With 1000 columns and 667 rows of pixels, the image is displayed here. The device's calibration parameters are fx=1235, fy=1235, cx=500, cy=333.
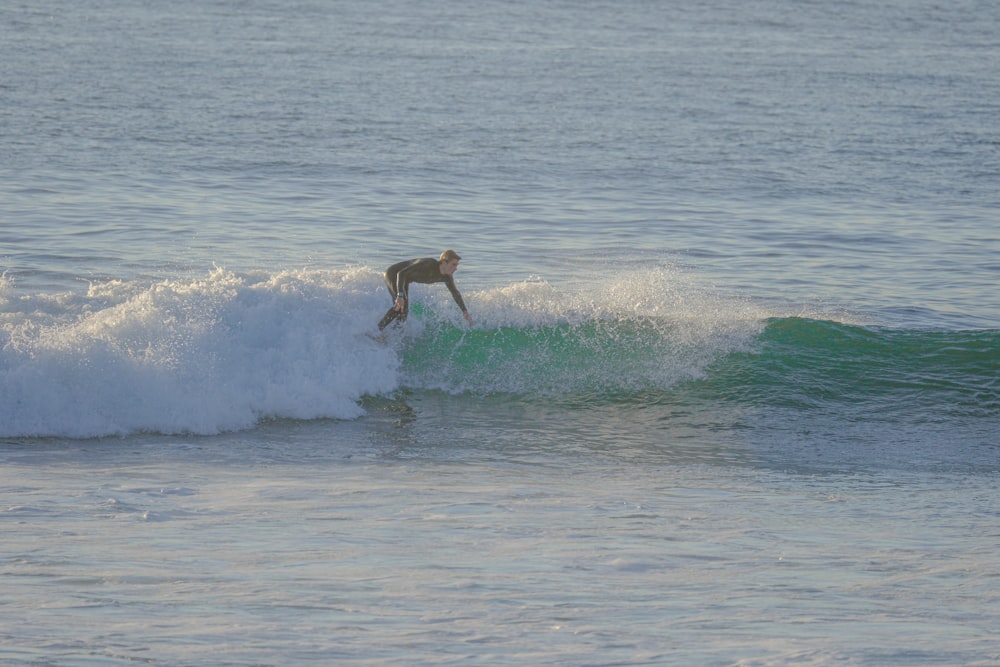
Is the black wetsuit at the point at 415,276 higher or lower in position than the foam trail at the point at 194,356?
higher

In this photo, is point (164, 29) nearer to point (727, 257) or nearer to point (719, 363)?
point (727, 257)

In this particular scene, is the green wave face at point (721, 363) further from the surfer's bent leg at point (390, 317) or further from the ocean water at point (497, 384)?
the surfer's bent leg at point (390, 317)

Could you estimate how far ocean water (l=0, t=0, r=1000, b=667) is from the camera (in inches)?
260

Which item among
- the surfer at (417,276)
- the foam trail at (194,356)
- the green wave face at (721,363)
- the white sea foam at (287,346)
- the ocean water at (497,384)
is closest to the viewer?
the ocean water at (497,384)

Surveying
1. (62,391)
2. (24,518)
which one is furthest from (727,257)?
(24,518)

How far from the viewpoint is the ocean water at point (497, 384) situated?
21.6ft

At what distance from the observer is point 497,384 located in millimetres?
13195

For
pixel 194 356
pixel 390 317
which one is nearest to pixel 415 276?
pixel 390 317

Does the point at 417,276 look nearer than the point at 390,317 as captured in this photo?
Yes

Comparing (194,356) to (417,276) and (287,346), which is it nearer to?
(287,346)

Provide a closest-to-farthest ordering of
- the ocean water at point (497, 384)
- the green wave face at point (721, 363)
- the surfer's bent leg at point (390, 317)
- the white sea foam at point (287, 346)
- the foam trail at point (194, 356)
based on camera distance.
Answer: the ocean water at point (497, 384), the foam trail at point (194, 356), the white sea foam at point (287, 346), the surfer's bent leg at point (390, 317), the green wave face at point (721, 363)

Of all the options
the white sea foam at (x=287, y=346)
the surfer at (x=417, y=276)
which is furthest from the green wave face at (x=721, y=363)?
the surfer at (x=417, y=276)

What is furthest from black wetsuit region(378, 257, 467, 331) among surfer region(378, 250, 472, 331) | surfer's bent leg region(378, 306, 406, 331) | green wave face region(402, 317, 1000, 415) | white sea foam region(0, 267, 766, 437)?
green wave face region(402, 317, 1000, 415)

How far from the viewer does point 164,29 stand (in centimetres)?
4403
